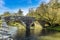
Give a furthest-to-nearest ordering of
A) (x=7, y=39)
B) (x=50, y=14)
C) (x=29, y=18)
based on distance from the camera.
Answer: (x=50, y=14) → (x=29, y=18) → (x=7, y=39)

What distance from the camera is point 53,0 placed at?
176 feet

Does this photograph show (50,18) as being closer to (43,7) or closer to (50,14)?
(50,14)

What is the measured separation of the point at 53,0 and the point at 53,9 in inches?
212

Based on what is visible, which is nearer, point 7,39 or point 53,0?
point 7,39

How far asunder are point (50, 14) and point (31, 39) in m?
22.1

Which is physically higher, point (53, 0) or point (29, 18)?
point (53, 0)

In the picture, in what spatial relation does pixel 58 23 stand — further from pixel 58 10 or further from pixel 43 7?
pixel 43 7

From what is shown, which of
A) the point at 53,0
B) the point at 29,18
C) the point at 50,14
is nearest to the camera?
the point at 29,18

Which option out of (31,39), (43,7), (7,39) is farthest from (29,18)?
(7,39)

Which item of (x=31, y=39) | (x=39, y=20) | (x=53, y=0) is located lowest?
(x=31, y=39)

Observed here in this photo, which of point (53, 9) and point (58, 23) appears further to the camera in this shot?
point (53, 9)

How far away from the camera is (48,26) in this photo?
156 ft

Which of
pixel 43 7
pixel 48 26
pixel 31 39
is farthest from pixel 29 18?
pixel 31 39

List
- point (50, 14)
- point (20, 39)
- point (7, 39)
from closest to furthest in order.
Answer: point (7, 39), point (20, 39), point (50, 14)
